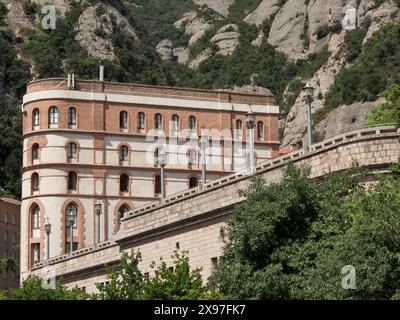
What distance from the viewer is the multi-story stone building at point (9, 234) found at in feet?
433

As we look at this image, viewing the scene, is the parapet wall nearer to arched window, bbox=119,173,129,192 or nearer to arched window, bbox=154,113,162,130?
arched window, bbox=154,113,162,130

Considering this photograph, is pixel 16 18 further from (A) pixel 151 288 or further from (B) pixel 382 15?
(A) pixel 151 288

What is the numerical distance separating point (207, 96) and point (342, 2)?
299 feet

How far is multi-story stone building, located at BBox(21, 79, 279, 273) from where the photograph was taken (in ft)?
333

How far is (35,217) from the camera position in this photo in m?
102

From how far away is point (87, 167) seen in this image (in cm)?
10288

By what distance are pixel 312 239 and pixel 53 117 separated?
6037cm

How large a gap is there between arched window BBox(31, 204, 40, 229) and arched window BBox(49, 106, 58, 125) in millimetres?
6823

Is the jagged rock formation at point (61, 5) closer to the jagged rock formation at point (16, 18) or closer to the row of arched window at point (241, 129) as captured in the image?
the jagged rock formation at point (16, 18)

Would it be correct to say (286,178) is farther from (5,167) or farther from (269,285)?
(5,167)

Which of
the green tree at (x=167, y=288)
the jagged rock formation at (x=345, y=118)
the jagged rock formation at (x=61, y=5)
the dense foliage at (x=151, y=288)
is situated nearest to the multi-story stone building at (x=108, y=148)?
the jagged rock formation at (x=345, y=118)

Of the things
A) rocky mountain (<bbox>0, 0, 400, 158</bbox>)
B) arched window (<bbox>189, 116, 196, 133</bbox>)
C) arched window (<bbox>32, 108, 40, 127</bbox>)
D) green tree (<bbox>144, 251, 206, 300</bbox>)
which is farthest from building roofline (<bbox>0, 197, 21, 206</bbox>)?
green tree (<bbox>144, 251, 206, 300</bbox>)

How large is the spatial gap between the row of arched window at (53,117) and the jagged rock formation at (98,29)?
202 ft
